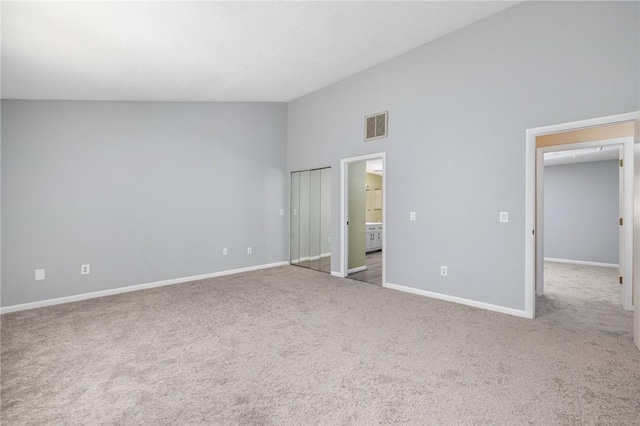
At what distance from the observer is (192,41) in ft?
10.6

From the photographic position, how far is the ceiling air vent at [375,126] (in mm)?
4766

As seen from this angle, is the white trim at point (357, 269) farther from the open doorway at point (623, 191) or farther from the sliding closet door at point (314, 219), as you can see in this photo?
the open doorway at point (623, 191)

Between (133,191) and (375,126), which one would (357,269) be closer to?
(375,126)

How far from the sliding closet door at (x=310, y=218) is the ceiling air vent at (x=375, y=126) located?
A: 5.05 feet

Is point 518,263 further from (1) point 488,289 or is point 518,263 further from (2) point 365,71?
(2) point 365,71

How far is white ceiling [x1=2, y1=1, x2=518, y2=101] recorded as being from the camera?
2.60 metres

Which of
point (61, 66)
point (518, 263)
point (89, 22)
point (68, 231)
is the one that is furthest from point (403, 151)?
point (68, 231)

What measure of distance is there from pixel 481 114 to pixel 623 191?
2145 mm

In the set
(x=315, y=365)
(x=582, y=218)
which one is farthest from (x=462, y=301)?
(x=582, y=218)

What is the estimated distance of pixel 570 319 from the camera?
135 inches

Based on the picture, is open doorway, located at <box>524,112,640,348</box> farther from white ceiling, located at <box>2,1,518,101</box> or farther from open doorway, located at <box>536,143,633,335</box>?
white ceiling, located at <box>2,1,518,101</box>

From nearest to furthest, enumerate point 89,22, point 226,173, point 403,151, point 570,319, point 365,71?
point 89,22
point 570,319
point 403,151
point 365,71
point 226,173

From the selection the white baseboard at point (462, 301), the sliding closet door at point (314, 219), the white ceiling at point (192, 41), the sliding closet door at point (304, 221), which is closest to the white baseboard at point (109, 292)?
the sliding closet door at point (304, 221)

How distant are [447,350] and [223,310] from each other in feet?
8.44
